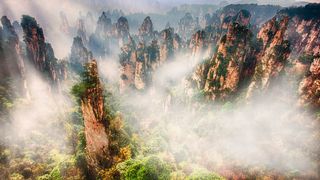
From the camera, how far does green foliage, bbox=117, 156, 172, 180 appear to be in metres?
42.9

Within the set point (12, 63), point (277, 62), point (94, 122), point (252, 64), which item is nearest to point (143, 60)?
point (12, 63)

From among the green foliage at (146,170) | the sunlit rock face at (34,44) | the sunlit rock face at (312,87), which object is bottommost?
the green foliage at (146,170)

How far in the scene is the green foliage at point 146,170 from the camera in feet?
141

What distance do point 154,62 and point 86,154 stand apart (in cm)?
9819

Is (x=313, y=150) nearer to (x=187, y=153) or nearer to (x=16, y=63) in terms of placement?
(x=187, y=153)

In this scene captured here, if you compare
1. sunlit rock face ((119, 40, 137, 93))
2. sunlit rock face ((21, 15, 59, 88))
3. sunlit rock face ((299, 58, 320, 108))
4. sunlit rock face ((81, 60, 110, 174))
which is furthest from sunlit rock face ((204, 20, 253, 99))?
sunlit rock face ((21, 15, 59, 88))

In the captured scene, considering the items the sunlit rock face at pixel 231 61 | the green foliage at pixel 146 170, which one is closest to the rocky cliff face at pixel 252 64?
the sunlit rock face at pixel 231 61

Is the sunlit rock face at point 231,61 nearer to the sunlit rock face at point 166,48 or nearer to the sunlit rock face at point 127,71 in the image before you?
the sunlit rock face at point 127,71

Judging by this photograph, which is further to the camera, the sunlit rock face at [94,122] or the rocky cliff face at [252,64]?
the rocky cliff face at [252,64]

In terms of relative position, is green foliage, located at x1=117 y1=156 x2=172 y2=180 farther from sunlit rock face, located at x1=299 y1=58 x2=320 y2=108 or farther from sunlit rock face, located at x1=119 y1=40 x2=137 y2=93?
sunlit rock face, located at x1=119 y1=40 x2=137 y2=93

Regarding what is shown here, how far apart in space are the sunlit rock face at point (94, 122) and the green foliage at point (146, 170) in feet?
30.1

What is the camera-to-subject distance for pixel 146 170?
43125mm

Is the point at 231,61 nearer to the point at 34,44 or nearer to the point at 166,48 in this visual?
the point at 166,48

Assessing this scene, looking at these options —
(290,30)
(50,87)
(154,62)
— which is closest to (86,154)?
(50,87)
